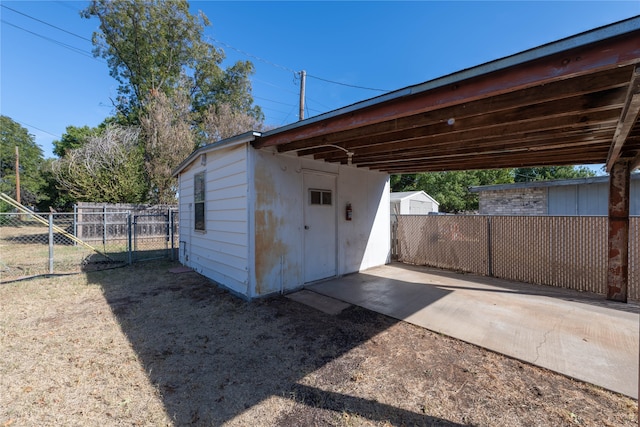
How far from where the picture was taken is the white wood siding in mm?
4500

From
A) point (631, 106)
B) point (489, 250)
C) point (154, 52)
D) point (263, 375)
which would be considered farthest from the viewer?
point (154, 52)

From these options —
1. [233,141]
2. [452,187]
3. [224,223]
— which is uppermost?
[452,187]

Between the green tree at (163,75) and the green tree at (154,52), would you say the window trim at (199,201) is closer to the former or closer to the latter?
the green tree at (163,75)

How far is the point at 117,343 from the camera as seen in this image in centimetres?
299

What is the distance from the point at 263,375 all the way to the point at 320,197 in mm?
3576

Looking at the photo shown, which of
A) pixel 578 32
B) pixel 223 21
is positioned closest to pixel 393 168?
pixel 578 32

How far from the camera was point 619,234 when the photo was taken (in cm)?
437

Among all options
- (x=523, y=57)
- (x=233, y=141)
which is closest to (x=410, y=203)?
(x=233, y=141)

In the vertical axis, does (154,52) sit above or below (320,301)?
above

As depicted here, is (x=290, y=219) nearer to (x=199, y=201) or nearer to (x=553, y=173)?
(x=199, y=201)

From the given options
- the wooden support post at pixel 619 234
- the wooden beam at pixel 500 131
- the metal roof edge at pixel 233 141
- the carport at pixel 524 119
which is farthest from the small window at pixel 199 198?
the wooden support post at pixel 619 234

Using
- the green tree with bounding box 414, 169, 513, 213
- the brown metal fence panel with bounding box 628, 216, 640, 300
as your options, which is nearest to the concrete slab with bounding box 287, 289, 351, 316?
the brown metal fence panel with bounding box 628, 216, 640, 300

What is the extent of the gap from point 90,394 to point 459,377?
310 centimetres

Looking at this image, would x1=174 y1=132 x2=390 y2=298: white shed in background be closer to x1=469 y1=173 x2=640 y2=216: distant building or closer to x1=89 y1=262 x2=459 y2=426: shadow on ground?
x1=89 y1=262 x2=459 y2=426: shadow on ground
